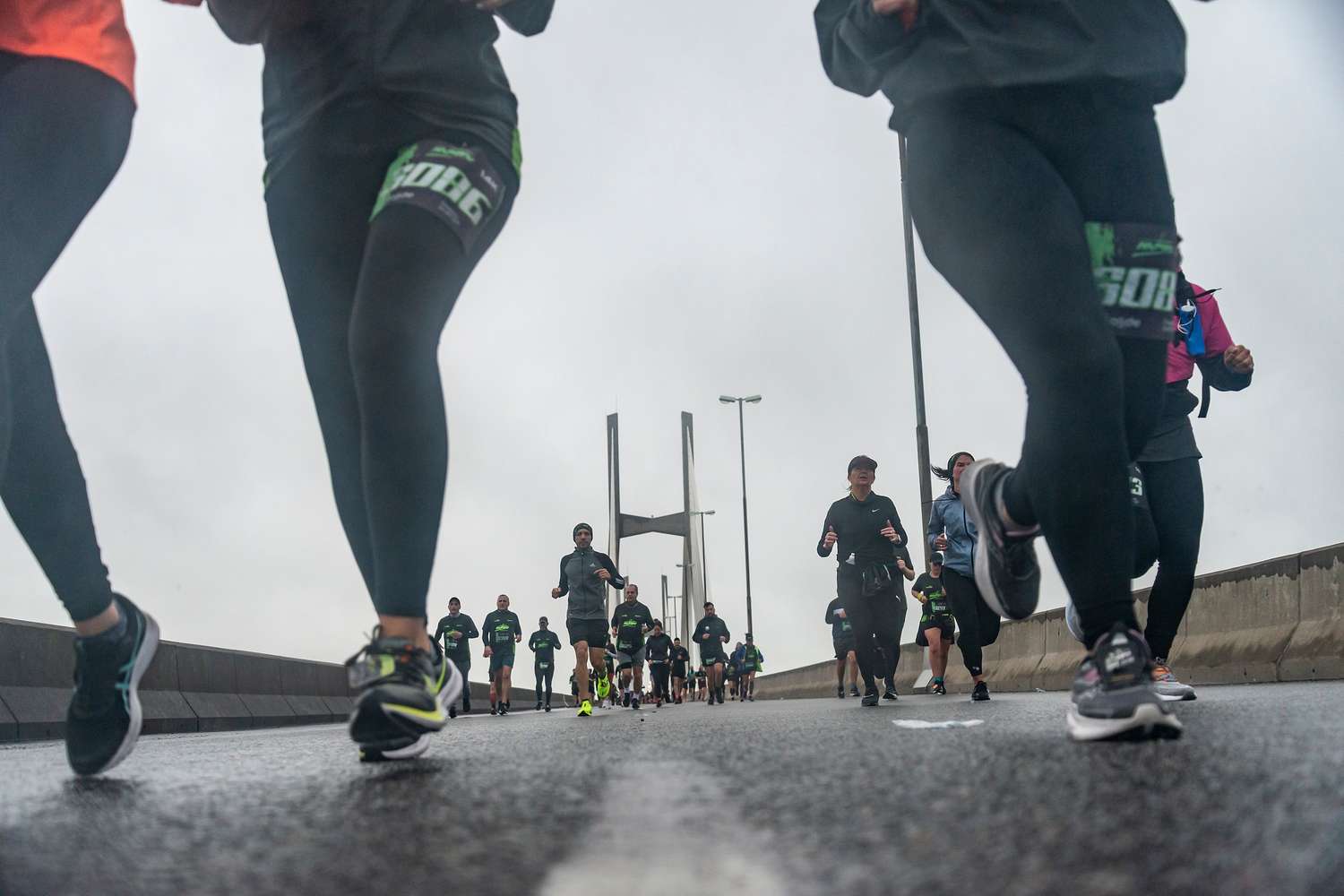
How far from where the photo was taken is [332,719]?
1474 centimetres

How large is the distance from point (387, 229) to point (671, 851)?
65.5 inches

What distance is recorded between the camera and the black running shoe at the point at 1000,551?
2836 millimetres

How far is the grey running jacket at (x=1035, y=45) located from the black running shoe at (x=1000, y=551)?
2.69 ft

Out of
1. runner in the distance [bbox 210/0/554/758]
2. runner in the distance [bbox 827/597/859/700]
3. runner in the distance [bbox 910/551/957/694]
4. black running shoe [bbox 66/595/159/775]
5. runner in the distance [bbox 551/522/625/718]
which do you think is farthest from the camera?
runner in the distance [bbox 827/597/859/700]

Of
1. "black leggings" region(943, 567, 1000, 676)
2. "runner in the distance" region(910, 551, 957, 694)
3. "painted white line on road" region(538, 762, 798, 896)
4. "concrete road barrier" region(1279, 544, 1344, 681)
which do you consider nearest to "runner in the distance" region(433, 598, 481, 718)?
"runner in the distance" region(910, 551, 957, 694)

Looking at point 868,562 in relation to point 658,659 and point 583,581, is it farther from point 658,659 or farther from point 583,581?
point 658,659

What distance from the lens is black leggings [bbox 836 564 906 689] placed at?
10320 mm

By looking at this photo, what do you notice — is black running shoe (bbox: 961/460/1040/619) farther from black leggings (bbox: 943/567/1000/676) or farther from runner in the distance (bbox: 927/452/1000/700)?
black leggings (bbox: 943/567/1000/676)

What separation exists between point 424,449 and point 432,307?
0.28m

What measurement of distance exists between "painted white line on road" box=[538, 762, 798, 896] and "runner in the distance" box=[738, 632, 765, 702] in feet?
128

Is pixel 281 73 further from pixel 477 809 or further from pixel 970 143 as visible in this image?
pixel 477 809

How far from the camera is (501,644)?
20.4 m

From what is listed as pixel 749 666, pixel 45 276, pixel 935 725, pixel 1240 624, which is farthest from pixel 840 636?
pixel 749 666

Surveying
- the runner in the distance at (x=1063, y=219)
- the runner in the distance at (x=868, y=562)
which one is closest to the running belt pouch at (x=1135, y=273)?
the runner in the distance at (x=1063, y=219)
